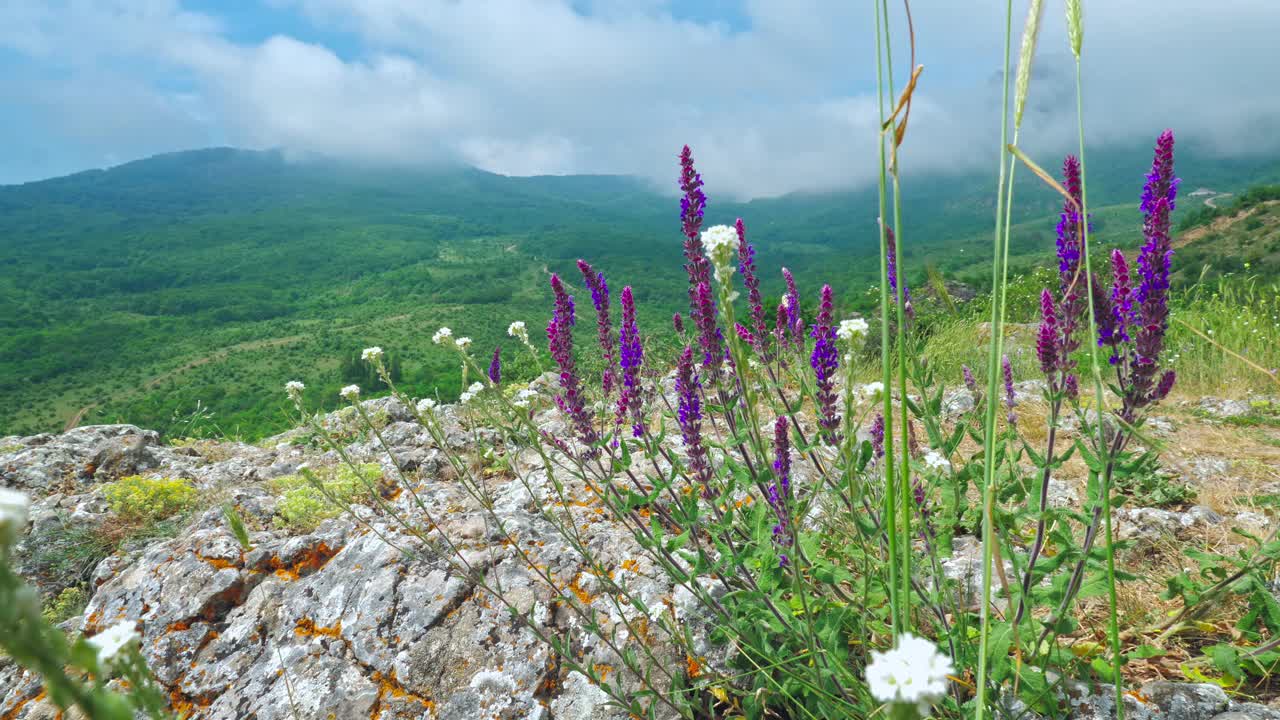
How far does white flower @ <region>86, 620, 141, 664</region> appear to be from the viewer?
1.13 meters

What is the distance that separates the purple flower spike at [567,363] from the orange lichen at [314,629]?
1.82m

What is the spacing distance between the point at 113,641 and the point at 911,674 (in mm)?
1606

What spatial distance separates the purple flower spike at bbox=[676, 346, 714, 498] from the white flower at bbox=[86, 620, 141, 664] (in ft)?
7.31

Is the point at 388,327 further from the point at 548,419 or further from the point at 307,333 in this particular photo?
the point at 548,419

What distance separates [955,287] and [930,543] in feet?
96.1

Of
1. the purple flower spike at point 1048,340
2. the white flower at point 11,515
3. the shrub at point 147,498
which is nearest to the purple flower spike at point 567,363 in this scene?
the purple flower spike at point 1048,340

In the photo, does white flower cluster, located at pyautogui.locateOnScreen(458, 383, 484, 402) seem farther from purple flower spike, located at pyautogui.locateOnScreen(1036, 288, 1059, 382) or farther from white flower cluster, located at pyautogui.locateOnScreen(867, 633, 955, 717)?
purple flower spike, located at pyautogui.locateOnScreen(1036, 288, 1059, 382)

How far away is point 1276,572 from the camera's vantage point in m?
2.90

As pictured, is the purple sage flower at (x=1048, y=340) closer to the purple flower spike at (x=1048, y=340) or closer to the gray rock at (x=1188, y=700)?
the purple flower spike at (x=1048, y=340)

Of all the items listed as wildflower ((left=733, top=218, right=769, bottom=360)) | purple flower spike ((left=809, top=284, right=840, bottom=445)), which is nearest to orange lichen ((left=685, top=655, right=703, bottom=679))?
purple flower spike ((left=809, top=284, right=840, bottom=445))

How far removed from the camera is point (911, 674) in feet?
3.34

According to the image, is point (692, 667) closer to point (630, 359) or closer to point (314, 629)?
point (630, 359)

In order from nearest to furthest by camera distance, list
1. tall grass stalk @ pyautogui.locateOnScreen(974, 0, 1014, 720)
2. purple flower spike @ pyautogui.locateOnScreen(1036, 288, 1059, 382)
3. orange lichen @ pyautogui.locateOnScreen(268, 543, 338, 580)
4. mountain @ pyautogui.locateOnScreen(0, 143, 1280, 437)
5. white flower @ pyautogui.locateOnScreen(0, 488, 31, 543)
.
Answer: white flower @ pyautogui.locateOnScreen(0, 488, 31, 543)
tall grass stalk @ pyautogui.locateOnScreen(974, 0, 1014, 720)
purple flower spike @ pyautogui.locateOnScreen(1036, 288, 1059, 382)
orange lichen @ pyautogui.locateOnScreen(268, 543, 338, 580)
mountain @ pyautogui.locateOnScreen(0, 143, 1280, 437)

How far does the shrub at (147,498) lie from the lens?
5.38m
